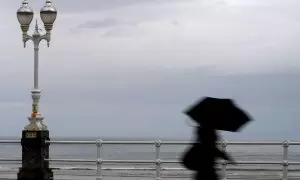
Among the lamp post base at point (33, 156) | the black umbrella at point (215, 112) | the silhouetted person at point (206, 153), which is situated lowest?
the silhouetted person at point (206, 153)

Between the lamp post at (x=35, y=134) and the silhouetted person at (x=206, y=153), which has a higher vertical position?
the lamp post at (x=35, y=134)

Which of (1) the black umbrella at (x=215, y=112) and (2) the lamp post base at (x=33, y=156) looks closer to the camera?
(1) the black umbrella at (x=215, y=112)

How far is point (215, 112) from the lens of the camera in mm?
8508

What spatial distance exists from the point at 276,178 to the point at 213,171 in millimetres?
17703

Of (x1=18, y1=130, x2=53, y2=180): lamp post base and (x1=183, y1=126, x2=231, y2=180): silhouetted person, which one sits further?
(x1=18, y1=130, x2=53, y2=180): lamp post base

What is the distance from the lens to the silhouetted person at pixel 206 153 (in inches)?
336

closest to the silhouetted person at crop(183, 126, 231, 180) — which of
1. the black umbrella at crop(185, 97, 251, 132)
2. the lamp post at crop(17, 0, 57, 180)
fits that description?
the black umbrella at crop(185, 97, 251, 132)

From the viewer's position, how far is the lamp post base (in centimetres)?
2464

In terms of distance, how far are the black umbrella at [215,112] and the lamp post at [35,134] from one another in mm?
16295

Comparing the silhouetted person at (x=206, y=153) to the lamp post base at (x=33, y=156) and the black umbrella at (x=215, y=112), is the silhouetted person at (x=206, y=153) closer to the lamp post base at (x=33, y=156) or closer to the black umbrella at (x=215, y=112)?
the black umbrella at (x=215, y=112)

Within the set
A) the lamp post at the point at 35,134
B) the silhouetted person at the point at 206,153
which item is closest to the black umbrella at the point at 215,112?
the silhouetted person at the point at 206,153

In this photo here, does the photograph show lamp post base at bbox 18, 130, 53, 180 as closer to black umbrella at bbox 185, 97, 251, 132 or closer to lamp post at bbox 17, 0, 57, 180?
lamp post at bbox 17, 0, 57, 180

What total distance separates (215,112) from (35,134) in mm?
16603

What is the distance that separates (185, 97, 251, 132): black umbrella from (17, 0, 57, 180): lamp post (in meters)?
16.3
